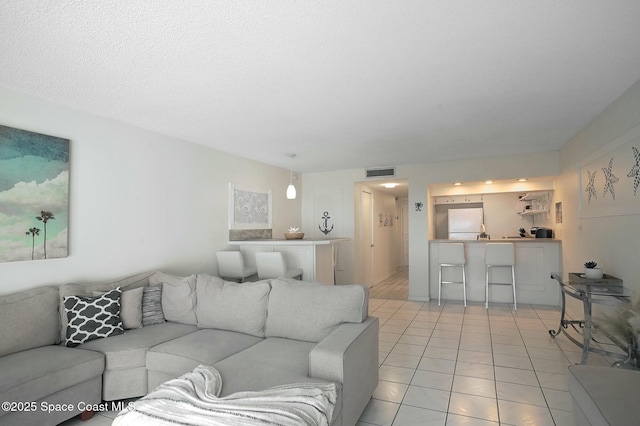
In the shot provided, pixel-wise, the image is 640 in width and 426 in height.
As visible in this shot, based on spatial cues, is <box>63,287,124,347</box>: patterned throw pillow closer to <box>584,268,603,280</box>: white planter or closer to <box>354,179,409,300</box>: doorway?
<box>584,268,603,280</box>: white planter

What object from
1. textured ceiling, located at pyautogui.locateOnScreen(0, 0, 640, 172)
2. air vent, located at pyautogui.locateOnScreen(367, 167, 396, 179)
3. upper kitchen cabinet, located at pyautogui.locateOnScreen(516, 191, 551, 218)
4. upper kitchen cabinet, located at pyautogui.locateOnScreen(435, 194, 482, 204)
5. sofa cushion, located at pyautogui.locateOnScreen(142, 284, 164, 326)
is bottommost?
sofa cushion, located at pyautogui.locateOnScreen(142, 284, 164, 326)

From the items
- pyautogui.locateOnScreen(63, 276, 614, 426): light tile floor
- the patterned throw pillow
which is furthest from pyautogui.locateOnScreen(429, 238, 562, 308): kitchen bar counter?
the patterned throw pillow

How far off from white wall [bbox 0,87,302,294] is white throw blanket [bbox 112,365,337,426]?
193 centimetres

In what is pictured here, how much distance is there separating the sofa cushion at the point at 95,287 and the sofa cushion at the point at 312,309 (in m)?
1.48

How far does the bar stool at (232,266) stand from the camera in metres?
4.48

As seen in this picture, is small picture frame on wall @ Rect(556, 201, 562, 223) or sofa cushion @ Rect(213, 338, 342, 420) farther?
small picture frame on wall @ Rect(556, 201, 562, 223)

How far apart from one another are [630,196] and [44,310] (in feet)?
16.1

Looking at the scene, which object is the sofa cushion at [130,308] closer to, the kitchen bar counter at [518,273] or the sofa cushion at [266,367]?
the sofa cushion at [266,367]

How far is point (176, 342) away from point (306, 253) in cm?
221

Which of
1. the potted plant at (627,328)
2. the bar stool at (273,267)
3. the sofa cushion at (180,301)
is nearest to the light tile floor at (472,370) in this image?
the potted plant at (627,328)

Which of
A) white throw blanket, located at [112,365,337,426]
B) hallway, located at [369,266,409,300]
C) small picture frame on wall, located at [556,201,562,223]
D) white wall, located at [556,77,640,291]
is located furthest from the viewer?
hallway, located at [369,266,409,300]

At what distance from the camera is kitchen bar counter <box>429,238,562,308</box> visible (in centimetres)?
534

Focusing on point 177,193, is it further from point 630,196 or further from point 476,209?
point 476,209

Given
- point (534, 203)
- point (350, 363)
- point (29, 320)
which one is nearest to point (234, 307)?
point (350, 363)
